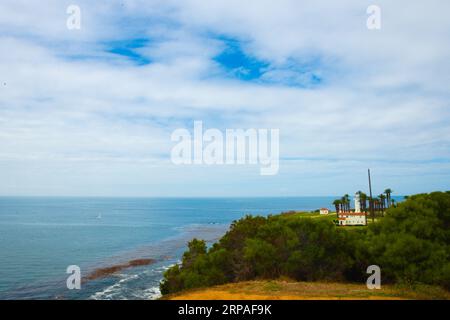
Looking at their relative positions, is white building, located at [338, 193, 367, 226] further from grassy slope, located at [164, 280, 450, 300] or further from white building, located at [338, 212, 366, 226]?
grassy slope, located at [164, 280, 450, 300]

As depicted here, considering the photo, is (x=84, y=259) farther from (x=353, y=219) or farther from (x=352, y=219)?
(x=353, y=219)

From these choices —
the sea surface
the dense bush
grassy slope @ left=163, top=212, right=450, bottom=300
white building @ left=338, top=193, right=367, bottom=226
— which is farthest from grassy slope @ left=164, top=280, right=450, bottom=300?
white building @ left=338, top=193, right=367, bottom=226

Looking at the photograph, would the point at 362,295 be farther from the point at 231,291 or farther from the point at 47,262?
the point at 47,262

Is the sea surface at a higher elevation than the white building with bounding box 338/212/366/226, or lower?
lower

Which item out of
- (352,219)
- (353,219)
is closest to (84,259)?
(352,219)

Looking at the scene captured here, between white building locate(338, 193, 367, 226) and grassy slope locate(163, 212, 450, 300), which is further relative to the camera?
white building locate(338, 193, 367, 226)

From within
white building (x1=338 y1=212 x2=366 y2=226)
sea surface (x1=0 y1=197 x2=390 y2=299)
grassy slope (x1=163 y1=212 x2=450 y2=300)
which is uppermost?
grassy slope (x1=163 y1=212 x2=450 y2=300)

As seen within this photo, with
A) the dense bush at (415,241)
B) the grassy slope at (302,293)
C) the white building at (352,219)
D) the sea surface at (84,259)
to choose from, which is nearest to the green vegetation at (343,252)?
the dense bush at (415,241)
